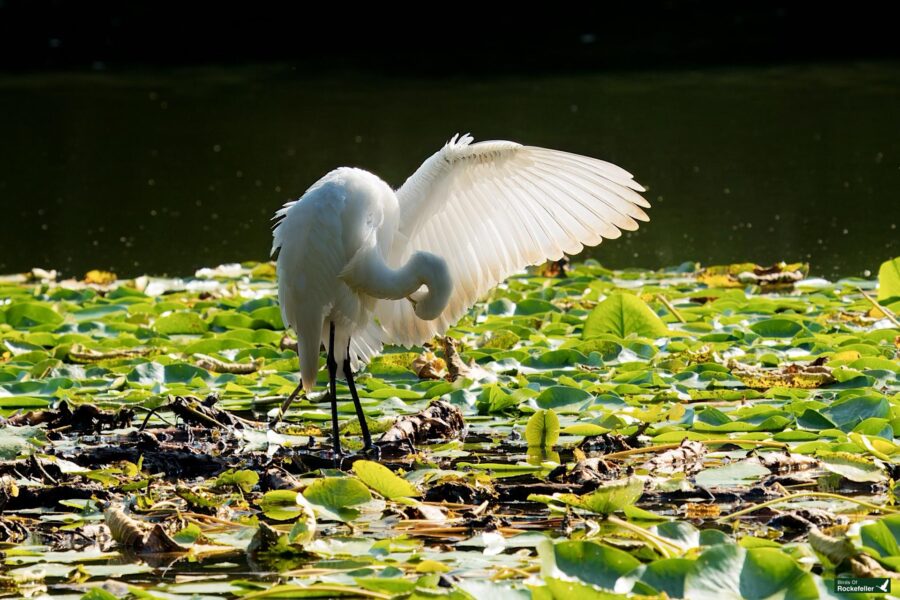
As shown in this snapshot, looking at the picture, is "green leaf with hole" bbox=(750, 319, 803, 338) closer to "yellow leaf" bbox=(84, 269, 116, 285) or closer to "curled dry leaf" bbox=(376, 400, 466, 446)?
"curled dry leaf" bbox=(376, 400, 466, 446)

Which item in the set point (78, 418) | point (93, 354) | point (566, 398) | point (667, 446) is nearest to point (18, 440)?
point (78, 418)

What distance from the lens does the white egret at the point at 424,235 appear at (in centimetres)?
502

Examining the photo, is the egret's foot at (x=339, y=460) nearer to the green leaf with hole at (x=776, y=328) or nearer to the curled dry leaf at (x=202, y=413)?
the curled dry leaf at (x=202, y=413)

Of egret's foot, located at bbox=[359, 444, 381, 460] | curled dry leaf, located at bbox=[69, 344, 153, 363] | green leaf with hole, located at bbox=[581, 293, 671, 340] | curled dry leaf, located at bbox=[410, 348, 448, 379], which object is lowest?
egret's foot, located at bbox=[359, 444, 381, 460]

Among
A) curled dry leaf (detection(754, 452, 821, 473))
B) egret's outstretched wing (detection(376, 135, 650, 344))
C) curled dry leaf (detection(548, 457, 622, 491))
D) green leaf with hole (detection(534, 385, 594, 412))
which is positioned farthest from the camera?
egret's outstretched wing (detection(376, 135, 650, 344))

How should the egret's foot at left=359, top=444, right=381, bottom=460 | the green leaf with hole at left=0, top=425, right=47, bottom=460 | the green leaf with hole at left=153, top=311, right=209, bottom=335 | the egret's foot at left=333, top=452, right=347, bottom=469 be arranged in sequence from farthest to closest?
the green leaf with hole at left=153, top=311, right=209, bottom=335 → the egret's foot at left=359, top=444, right=381, bottom=460 → the egret's foot at left=333, top=452, right=347, bottom=469 → the green leaf with hole at left=0, top=425, right=47, bottom=460

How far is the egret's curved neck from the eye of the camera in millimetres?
4793

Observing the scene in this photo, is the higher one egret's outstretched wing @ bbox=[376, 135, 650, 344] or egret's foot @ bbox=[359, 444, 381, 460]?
egret's outstretched wing @ bbox=[376, 135, 650, 344]

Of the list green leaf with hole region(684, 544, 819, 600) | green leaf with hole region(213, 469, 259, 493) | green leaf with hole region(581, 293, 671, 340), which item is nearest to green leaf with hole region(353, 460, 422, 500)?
green leaf with hole region(213, 469, 259, 493)

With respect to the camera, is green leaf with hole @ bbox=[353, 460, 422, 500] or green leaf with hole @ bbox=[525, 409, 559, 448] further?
green leaf with hole @ bbox=[525, 409, 559, 448]

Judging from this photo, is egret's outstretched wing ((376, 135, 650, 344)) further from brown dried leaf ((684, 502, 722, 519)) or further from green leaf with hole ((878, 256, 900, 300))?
brown dried leaf ((684, 502, 722, 519))

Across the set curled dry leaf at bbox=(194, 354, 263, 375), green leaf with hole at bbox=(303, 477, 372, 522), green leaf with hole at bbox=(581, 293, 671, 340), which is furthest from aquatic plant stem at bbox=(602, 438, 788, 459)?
curled dry leaf at bbox=(194, 354, 263, 375)

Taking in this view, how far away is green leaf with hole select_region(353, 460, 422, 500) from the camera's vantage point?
3889 millimetres

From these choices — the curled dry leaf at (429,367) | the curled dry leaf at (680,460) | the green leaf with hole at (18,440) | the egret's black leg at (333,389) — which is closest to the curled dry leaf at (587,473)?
the curled dry leaf at (680,460)
